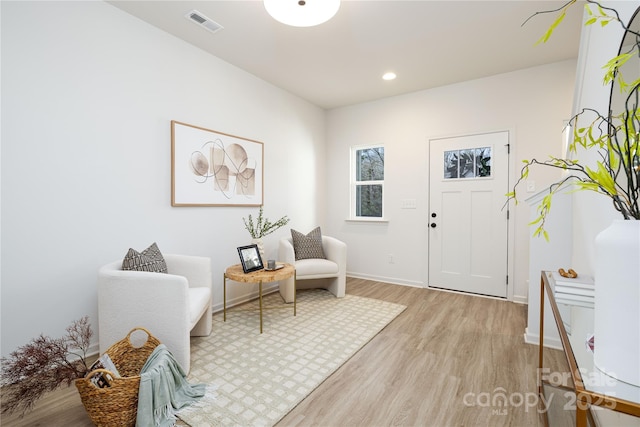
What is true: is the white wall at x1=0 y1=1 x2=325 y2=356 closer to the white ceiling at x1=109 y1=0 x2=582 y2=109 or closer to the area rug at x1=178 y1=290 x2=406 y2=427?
the white ceiling at x1=109 y1=0 x2=582 y2=109

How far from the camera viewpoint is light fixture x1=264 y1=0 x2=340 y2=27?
1917 millimetres

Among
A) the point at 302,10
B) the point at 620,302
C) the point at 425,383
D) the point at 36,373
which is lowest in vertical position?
the point at 425,383

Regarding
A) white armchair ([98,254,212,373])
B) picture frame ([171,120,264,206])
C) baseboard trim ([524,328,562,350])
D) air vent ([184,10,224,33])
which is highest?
air vent ([184,10,224,33])

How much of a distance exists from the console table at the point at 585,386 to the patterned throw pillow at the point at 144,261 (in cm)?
236

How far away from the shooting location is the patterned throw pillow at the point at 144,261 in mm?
2098

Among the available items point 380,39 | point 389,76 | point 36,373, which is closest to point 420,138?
point 389,76

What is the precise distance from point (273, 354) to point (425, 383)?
3.54 feet

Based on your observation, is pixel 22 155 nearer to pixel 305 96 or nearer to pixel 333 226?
pixel 305 96

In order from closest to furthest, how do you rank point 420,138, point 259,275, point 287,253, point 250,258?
point 259,275 → point 250,258 → point 287,253 → point 420,138

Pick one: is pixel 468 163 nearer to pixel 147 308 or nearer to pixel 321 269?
pixel 321 269

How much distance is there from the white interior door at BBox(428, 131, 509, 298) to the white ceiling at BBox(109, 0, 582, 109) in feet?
3.00

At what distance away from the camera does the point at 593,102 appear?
1667mm

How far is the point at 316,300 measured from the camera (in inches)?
138

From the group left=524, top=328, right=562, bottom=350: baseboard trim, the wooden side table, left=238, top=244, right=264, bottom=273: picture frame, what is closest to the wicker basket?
the wooden side table
